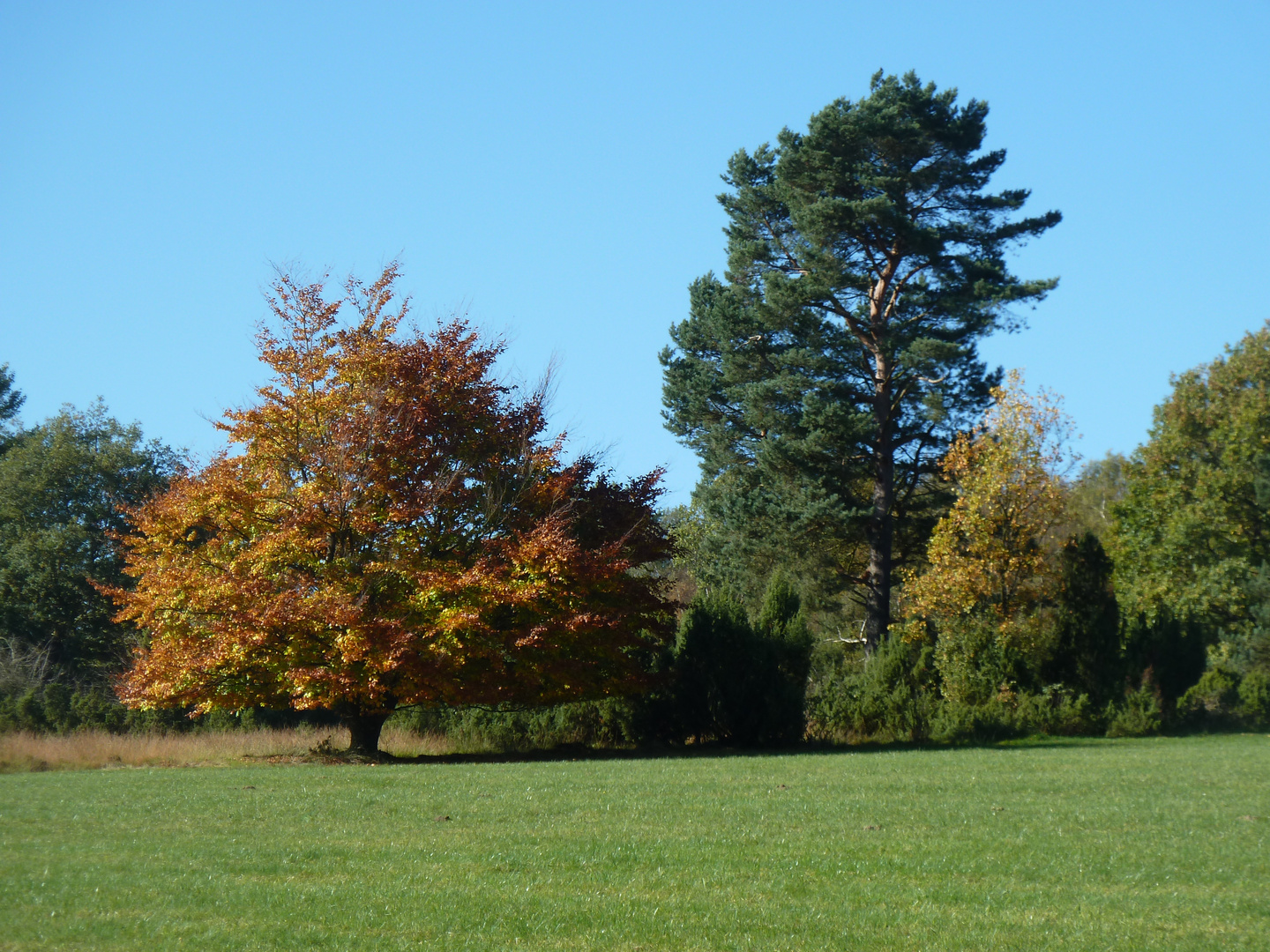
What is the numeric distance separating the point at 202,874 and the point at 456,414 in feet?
50.9

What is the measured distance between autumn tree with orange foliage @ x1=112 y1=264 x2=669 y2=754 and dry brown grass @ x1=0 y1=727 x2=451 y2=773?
1.21 meters

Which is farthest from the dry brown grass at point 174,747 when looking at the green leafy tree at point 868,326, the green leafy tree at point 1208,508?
the green leafy tree at point 1208,508

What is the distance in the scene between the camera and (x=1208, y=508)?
1615 inches

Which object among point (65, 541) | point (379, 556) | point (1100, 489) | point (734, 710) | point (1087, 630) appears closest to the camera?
point (379, 556)

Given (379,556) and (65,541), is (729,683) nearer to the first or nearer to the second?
(379,556)

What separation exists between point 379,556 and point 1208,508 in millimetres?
33467

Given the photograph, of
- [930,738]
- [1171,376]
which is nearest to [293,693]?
[930,738]

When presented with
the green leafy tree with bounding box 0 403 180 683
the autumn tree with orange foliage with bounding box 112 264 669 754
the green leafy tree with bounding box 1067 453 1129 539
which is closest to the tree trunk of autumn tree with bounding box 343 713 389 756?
the autumn tree with orange foliage with bounding box 112 264 669 754

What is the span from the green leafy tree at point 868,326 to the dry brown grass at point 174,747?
47.0 feet

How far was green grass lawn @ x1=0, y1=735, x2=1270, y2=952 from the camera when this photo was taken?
6.70m

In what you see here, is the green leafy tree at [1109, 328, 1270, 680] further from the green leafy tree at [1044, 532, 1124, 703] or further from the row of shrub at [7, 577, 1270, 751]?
the row of shrub at [7, 577, 1270, 751]

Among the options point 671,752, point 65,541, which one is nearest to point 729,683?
point 671,752

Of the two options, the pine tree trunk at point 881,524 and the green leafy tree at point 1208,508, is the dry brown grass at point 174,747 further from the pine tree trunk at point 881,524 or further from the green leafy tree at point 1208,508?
the green leafy tree at point 1208,508

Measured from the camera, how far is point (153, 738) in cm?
2341
